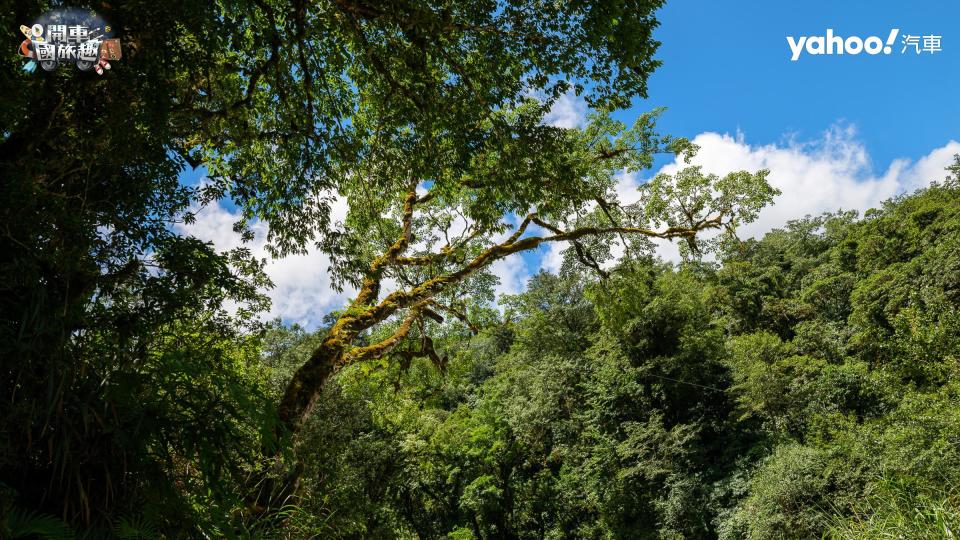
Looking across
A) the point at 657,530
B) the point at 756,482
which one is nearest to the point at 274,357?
the point at 657,530

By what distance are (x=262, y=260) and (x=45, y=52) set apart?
2.00 m

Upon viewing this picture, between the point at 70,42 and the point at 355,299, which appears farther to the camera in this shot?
the point at 355,299

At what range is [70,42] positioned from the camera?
302 centimetres

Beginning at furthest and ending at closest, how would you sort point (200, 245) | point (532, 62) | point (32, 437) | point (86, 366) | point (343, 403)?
1. point (343, 403)
2. point (532, 62)
3. point (200, 245)
4. point (86, 366)
5. point (32, 437)

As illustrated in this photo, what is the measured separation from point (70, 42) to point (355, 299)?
4.39 meters

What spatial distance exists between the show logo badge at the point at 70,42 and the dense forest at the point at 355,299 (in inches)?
2.7

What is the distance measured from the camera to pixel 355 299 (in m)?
7.04

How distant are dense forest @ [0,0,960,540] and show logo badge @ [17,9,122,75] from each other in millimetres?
68

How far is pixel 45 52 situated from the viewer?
3023 mm

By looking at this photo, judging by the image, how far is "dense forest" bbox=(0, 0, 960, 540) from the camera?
242cm

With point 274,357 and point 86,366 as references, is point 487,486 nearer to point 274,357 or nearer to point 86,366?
point 274,357

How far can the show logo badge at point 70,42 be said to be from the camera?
2.97 meters

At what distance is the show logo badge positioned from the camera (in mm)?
2973

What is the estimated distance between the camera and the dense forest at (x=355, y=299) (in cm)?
242
